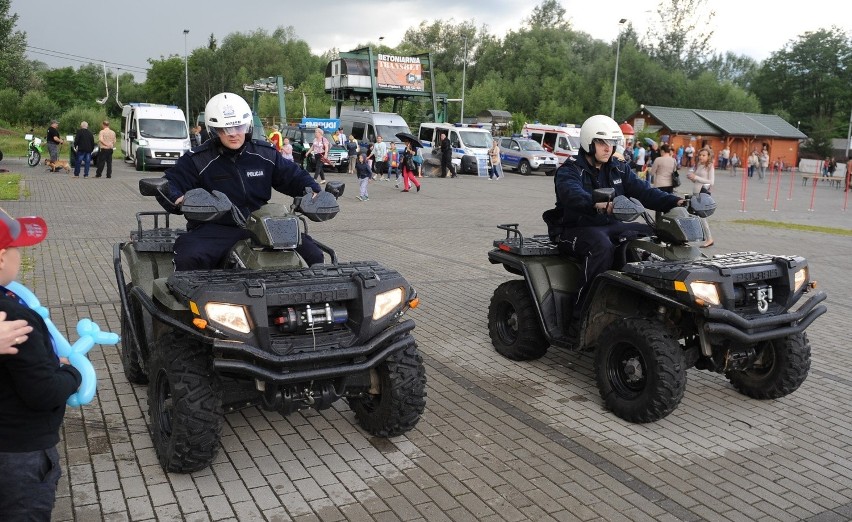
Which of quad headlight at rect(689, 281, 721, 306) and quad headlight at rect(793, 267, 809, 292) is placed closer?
quad headlight at rect(689, 281, 721, 306)

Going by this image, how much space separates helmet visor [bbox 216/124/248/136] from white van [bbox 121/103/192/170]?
2155cm

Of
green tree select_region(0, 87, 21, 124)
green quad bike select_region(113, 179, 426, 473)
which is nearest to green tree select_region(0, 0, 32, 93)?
green tree select_region(0, 87, 21, 124)

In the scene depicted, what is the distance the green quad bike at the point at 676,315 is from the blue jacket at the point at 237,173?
2.08 metres

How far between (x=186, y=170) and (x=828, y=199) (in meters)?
28.4

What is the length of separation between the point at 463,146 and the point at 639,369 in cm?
2731

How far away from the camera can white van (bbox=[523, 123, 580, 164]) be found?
36.4m

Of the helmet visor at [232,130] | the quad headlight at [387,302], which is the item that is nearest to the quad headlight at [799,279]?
the quad headlight at [387,302]

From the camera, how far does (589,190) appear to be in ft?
19.5

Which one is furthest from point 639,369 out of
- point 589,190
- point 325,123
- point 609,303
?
point 325,123

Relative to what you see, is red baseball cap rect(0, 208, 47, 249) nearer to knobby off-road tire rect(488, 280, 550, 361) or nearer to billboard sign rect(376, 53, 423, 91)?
knobby off-road tire rect(488, 280, 550, 361)

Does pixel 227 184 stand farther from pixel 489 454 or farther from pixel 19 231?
pixel 19 231

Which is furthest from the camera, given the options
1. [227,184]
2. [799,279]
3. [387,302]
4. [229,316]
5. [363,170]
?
[363,170]

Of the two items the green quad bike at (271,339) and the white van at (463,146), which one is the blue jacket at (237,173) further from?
the white van at (463,146)

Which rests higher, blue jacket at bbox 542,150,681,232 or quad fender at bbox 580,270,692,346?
blue jacket at bbox 542,150,681,232
